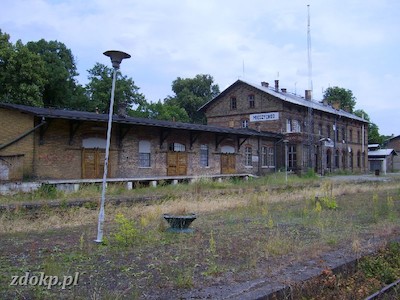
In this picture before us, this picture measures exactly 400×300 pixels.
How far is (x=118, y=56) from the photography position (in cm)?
696

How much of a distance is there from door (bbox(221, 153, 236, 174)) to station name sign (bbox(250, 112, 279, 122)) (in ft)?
27.1

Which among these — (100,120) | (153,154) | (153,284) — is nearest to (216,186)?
(153,154)

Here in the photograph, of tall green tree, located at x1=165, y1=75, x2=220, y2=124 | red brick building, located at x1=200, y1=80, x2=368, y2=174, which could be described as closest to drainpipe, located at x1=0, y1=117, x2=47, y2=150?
red brick building, located at x1=200, y1=80, x2=368, y2=174

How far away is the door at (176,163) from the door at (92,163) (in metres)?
4.73

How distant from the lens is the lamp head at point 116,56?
6883 mm

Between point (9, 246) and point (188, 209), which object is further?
point (188, 209)

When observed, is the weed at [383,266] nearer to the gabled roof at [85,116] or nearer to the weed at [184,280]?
the weed at [184,280]

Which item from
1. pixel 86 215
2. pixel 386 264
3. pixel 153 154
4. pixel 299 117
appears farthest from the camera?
pixel 299 117

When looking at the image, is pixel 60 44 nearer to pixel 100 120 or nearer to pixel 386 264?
pixel 100 120

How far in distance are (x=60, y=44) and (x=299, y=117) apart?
2381cm

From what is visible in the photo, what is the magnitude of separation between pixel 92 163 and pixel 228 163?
36.4ft

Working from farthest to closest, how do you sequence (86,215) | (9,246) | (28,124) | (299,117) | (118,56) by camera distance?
1. (299,117)
2. (28,124)
3. (86,215)
4. (118,56)
5. (9,246)
